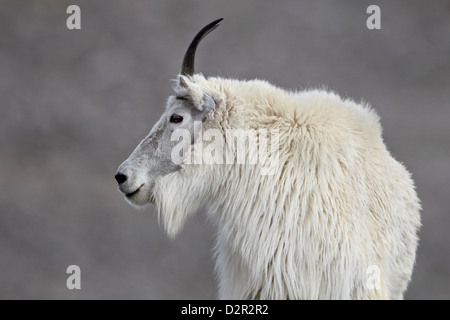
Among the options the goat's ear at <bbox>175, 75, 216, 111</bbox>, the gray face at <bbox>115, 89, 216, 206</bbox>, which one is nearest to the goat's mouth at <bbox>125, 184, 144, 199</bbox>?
the gray face at <bbox>115, 89, 216, 206</bbox>

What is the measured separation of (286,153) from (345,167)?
349mm

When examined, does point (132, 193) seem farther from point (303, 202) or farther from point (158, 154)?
point (303, 202)

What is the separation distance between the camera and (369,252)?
12.4ft

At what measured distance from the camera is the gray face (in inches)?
158

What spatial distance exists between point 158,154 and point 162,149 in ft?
0.12

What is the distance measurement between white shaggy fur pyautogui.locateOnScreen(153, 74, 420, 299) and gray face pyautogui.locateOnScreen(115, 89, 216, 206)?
0.19ft

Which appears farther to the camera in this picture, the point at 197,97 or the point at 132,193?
the point at 132,193

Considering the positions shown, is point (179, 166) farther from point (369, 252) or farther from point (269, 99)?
point (369, 252)

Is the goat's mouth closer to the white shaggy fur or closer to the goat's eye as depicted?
the white shaggy fur

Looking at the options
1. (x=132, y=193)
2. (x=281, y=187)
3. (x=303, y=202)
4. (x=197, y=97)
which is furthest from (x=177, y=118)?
(x=303, y=202)

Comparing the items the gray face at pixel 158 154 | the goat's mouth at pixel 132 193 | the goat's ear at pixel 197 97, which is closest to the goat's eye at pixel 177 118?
the gray face at pixel 158 154

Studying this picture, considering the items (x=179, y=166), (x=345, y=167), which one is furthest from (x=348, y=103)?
(x=179, y=166)

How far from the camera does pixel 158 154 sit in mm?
4039

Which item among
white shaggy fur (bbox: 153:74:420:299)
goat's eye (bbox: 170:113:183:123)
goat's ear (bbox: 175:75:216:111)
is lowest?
white shaggy fur (bbox: 153:74:420:299)
